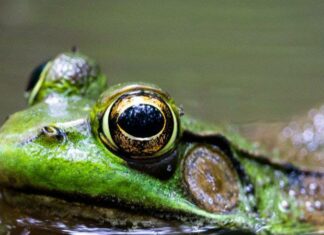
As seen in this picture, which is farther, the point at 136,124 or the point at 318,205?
the point at 318,205

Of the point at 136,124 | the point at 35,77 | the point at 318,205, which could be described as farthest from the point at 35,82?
the point at 318,205

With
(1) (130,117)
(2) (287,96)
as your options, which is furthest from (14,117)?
(2) (287,96)

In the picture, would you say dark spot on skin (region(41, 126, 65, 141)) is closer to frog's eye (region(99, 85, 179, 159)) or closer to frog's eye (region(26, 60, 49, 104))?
frog's eye (region(99, 85, 179, 159))

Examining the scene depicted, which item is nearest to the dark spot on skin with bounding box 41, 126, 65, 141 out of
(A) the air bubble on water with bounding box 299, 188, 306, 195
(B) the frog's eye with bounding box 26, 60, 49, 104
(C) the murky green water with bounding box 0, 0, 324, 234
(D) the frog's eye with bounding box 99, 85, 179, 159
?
(D) the frog's eye with bounding box 99, 85, 179, 159

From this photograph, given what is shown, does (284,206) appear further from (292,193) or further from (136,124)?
(136,124)

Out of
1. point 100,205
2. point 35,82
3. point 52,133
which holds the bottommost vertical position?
point 100,205
